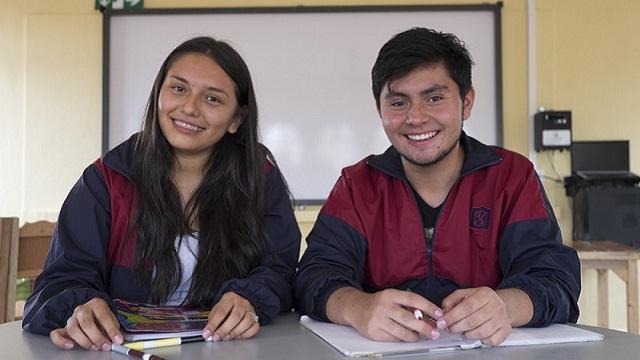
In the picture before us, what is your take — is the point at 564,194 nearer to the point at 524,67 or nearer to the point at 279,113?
the point at 524,67

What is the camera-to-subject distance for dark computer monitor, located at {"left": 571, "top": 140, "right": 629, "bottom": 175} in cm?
394

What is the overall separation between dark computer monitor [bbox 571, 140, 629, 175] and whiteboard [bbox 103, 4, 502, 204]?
479 mm

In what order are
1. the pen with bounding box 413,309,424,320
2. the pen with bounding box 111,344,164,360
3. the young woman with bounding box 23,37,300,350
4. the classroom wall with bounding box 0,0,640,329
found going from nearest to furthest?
the pen with bounding box 111,344,164,360, the pen with bounding box 413,309,424,320, the young woman with bounding box 23,37,300,350, the classroom wall with bounding box 0,0,640,329

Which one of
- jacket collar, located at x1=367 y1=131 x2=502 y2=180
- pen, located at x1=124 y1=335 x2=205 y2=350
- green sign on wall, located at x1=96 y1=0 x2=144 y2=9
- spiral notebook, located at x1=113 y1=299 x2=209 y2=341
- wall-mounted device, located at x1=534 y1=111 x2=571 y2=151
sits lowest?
pen, located at x1=124 y1=335 x2=205 y2=350

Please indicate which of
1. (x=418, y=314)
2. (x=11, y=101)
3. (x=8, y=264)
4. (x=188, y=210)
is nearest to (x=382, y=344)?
(x=418, y=314)

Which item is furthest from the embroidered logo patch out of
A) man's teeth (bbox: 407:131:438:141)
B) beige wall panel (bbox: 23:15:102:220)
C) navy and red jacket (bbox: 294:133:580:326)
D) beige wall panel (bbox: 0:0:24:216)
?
beige wall panel (bbox: 0:0:24:216)

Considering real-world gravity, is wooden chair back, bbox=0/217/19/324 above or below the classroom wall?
below

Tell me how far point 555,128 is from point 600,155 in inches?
13.2

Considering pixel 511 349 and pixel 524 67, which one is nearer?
pixel 511 349

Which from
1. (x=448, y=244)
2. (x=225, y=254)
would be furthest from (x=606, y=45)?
(x=225, y=254)

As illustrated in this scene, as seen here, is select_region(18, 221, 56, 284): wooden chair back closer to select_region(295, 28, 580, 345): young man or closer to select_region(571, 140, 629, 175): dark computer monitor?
select_region(295, 28, 580, 345): young man

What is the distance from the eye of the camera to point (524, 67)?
13.2 ft

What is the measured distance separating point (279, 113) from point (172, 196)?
2.59m

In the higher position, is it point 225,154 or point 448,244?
point 225,154
